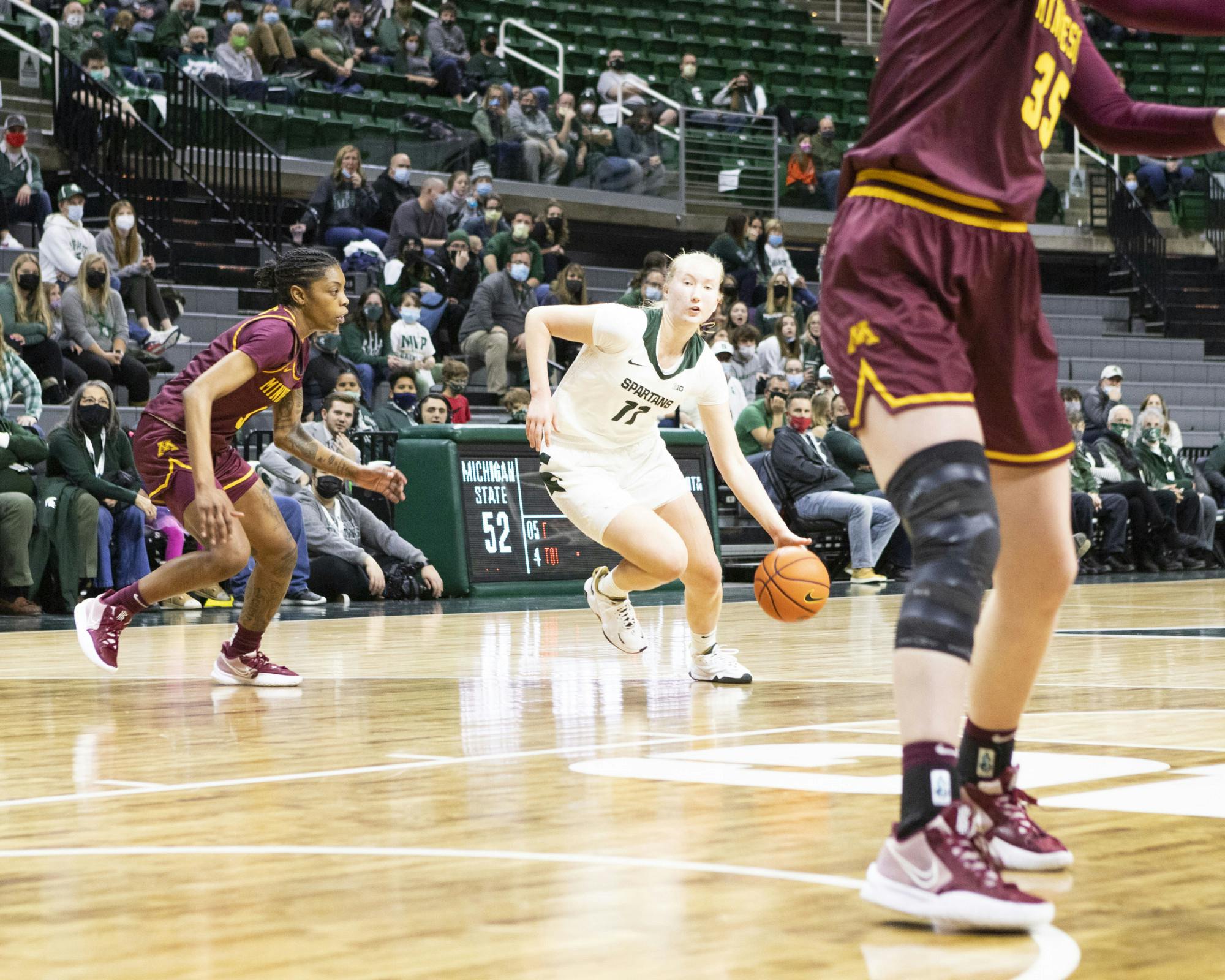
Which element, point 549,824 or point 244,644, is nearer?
point 549,824

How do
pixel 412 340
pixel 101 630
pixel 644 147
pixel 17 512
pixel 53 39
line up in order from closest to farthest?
pixel 101 630 → pixel 17 512 → pixel 412 340 → pixel 53 39 → pixel 644 147

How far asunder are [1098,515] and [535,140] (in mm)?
7679

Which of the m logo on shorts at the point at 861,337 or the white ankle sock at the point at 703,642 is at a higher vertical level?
the m logo on shorts at the point at 861,337

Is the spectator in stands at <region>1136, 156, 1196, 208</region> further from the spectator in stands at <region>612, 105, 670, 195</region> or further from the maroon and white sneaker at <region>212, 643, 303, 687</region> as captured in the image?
the maroon and white sneaker at <region>212, 643, 303, 687</region>

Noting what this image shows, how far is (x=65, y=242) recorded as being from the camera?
13.9m

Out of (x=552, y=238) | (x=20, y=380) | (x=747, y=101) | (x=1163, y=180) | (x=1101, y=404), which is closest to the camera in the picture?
(x=20, y=380)

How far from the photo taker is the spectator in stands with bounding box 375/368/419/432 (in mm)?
13492

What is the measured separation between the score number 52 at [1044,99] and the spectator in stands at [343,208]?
13.6 m

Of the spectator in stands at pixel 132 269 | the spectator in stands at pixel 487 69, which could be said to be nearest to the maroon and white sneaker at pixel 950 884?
the spectator in stands at pixel 132 269

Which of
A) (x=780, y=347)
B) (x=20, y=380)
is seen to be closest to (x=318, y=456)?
(x=20, y=380)

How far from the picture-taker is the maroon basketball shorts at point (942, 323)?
293 centimetres

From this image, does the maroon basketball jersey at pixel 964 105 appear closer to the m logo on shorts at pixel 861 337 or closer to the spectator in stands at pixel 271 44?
the m logo on shorts at pixel 861 337

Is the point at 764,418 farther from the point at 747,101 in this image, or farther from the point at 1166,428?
the point at 747,101

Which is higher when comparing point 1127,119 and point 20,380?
point 1127,119
